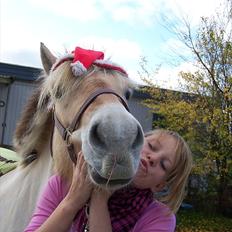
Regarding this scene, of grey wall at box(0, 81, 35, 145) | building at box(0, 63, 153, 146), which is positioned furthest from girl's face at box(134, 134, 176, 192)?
grey wall at box(0, 81, 35, 145)

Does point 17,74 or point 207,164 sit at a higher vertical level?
point 17,74

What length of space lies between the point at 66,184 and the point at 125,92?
637 mm

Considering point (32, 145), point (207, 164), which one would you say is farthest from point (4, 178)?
point (207, 164)

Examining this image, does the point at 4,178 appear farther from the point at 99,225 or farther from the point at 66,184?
the point at 99,225

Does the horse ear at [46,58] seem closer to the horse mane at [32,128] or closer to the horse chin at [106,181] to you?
the horse mane at [32,128]

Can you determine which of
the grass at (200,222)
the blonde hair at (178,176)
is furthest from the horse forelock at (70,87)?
the grass at (200,222)

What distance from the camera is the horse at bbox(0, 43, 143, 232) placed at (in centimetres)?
195

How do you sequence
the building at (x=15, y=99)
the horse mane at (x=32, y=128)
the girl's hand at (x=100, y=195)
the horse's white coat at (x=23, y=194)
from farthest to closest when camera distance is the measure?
the building at (x=15, y=99) < the horse mane at (x=32, y=128) < the horse's white coat at (x=23, y=194) < the girl's hand at (x=100, y=195)

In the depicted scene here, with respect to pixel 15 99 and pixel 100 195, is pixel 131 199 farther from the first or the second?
pixel 15 99

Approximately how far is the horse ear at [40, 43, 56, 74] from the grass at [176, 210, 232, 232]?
814 centimetres

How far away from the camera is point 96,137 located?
6.53 feet

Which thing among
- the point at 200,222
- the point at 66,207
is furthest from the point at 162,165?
the point at 200,222

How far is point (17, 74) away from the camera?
18.7 metres

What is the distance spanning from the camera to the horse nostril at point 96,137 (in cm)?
197
